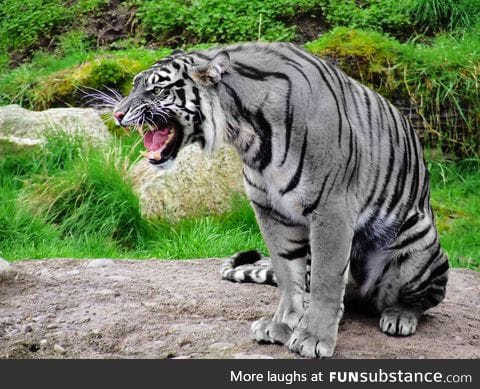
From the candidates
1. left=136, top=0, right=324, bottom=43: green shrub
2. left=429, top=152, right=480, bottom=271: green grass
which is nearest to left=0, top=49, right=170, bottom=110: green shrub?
left=136, top=0, right=324, bottom=43: green shrub

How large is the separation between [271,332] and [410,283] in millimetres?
879

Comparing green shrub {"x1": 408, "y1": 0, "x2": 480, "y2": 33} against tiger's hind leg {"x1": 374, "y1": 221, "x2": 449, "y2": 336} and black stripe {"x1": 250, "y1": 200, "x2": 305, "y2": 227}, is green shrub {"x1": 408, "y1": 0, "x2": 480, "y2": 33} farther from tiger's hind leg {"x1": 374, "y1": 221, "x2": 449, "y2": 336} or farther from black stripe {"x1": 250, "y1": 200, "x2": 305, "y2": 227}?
black stripe {"x1": 250, "y1": 200, "x2": 305, "y2": 227}

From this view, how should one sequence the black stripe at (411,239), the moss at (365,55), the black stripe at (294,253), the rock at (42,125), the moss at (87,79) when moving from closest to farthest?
the black stripe at (294,253) < the black stripe at (411,239) < the rock at (42,125) < the moss at (365,55) < the moss at (87,79)

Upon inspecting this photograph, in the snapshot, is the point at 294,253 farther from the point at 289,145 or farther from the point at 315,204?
the point at 289,145

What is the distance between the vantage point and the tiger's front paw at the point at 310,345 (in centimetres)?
390

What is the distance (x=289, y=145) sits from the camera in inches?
153

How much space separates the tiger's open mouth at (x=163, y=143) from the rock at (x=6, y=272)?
1.78 m

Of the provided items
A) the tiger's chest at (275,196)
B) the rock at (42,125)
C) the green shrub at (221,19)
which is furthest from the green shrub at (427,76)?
the tiger's chest at (275,196)

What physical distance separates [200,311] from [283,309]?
24.7 inches

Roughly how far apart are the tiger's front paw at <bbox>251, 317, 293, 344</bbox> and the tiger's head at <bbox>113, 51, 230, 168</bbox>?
921mm

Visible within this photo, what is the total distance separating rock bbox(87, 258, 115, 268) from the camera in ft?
18.8

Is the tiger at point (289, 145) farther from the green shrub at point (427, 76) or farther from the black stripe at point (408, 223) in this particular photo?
the green shrub at point (427, 76)

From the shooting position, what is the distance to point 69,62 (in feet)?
32.3

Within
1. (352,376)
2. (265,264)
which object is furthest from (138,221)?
(352,376)
